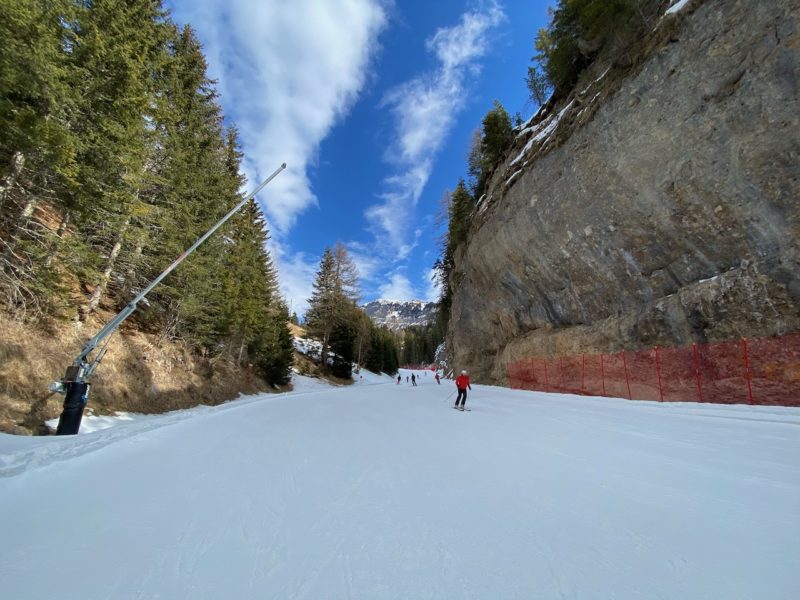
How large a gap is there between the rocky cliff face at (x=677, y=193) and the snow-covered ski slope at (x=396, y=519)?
7.62 m

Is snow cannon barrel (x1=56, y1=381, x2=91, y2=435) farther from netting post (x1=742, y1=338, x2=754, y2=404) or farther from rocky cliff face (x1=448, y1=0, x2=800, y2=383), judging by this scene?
rocky cliff face (x1=448, y1=0, x2=800, y2=383)

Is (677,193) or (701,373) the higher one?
(677,193)

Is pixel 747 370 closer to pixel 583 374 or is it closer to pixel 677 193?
pixel 677 193

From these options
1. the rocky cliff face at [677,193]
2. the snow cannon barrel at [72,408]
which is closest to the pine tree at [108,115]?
the snow cannon barrel at [72,408]

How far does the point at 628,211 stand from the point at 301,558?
17090 millimetres

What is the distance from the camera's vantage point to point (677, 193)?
1297 centimetres

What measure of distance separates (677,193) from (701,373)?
653cm

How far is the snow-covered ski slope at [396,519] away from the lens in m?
2.45

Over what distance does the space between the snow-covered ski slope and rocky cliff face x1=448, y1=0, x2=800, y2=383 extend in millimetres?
7618

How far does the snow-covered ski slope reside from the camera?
2.45 metres

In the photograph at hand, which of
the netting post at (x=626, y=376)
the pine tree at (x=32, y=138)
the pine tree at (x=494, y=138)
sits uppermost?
the pine tree at (x=494, y=138)

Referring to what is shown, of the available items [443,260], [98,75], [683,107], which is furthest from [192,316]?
[443,260]

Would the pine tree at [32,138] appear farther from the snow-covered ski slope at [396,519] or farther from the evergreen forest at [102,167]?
the snow-covered ski slope at [396,519]

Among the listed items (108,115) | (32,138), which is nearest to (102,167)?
(108,115)
